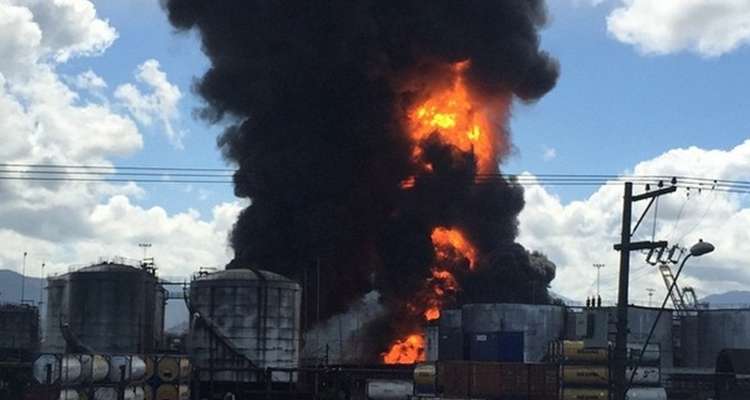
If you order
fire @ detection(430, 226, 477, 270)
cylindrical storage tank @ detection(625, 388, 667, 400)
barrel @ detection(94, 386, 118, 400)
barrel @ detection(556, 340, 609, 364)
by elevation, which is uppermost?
fire @ detection(430, 226, 477, 270)

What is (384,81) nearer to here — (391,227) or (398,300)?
(391,227)

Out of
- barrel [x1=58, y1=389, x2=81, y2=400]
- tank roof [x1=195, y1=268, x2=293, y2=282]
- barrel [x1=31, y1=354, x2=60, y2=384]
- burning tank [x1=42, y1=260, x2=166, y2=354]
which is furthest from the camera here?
tank roof [x1=195, y1=268, x2=293, y2=282]

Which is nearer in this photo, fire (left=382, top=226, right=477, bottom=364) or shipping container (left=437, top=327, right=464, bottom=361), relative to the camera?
shipping container (left=437, top=327, right=464, bottom=361)

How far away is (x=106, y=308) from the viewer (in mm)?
69125

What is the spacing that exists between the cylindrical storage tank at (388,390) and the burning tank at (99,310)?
1888 cm

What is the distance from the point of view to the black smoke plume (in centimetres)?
9594

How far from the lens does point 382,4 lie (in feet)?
329

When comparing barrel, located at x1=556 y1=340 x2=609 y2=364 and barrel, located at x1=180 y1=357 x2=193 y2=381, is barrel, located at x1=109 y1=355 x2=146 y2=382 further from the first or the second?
barrel, located at x1=556 y1=340 x2=609 y2=364

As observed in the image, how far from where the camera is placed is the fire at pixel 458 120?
10194 centimetres

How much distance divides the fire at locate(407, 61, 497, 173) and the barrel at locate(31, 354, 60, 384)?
204 feet

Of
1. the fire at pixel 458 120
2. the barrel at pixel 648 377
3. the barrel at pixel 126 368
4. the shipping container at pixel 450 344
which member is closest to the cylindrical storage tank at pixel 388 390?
the barrel at pixel 648 377

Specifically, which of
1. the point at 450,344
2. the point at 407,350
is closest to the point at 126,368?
the point at 450,344

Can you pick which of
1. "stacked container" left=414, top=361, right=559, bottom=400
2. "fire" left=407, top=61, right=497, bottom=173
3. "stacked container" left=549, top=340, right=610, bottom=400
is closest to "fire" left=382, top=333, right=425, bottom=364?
"fire" left=407, top=61, right=497, bottom=173

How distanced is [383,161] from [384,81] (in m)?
8.49
